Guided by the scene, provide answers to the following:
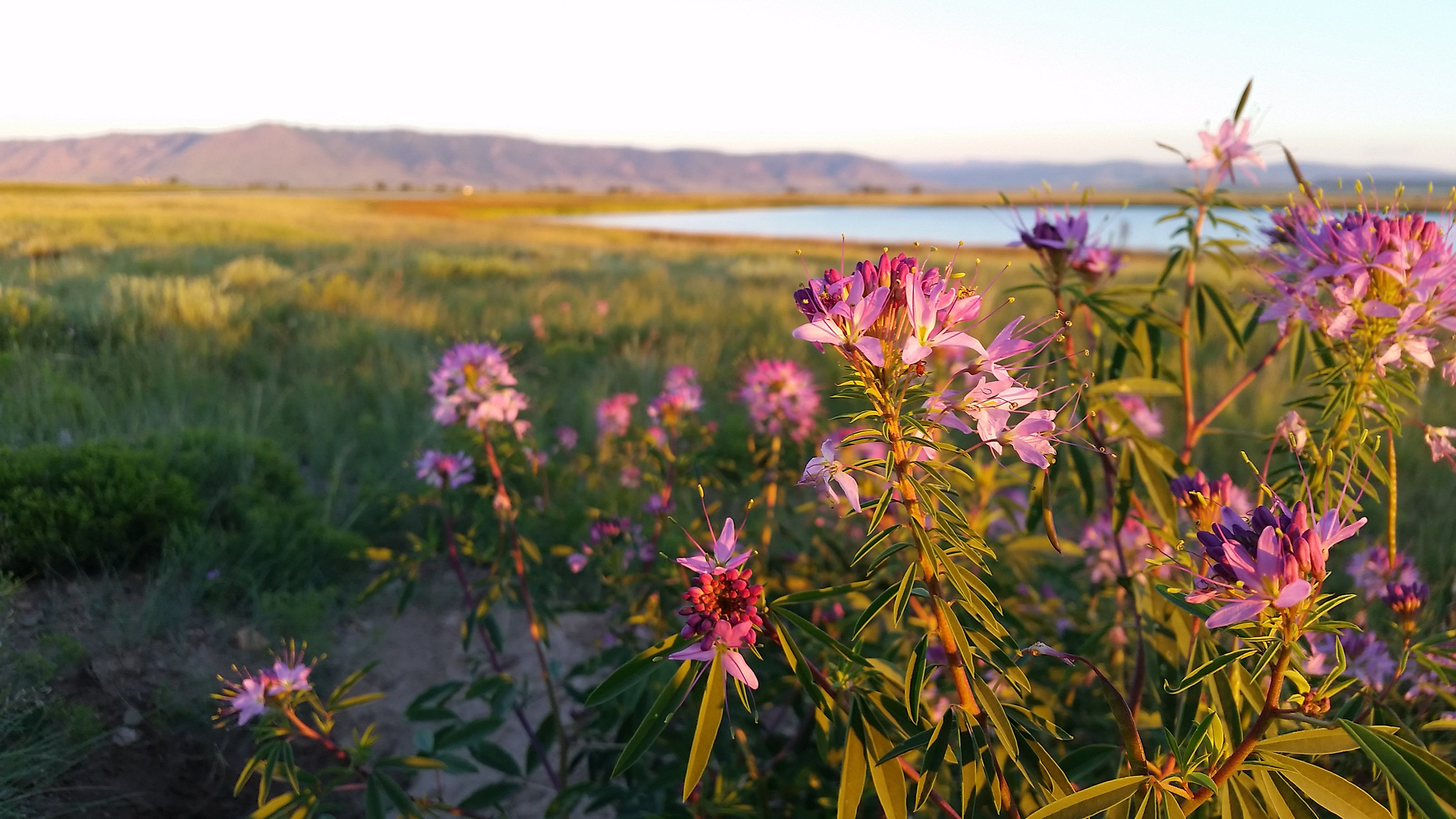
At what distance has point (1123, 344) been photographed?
1.70 m

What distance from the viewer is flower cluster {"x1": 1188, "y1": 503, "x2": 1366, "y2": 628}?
761mm

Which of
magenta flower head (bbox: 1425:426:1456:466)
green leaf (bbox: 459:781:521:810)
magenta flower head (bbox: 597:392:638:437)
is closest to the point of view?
magenta flower head (bbox: 1425:426:1456:466)

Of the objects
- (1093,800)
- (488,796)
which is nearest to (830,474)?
(1093,800)

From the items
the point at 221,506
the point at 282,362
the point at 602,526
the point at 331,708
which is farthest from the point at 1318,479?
the point at 282,362

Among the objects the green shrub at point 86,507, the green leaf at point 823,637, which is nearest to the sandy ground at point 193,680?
the green shrub at point 86,507

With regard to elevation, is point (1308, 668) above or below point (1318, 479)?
below

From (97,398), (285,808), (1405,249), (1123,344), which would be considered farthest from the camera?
(97,398)

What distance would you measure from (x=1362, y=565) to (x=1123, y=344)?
3.77 ft

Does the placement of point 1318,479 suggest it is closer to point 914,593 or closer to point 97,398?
point 914,593

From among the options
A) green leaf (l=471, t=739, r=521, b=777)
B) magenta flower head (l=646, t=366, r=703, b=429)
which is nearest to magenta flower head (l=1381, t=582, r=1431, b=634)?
magenta flower head (l=646, t=366, r=703, b=429)

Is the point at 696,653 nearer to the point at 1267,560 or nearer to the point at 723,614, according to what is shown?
the point at 723,614

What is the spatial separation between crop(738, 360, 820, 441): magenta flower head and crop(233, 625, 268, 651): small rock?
1.93 metres

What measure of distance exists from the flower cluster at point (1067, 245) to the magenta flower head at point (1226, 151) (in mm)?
308

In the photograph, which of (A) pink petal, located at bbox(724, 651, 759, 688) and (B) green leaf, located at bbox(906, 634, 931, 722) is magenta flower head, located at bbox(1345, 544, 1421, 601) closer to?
(B) green leaf, located at bbox(906, 634, 931, 722)
